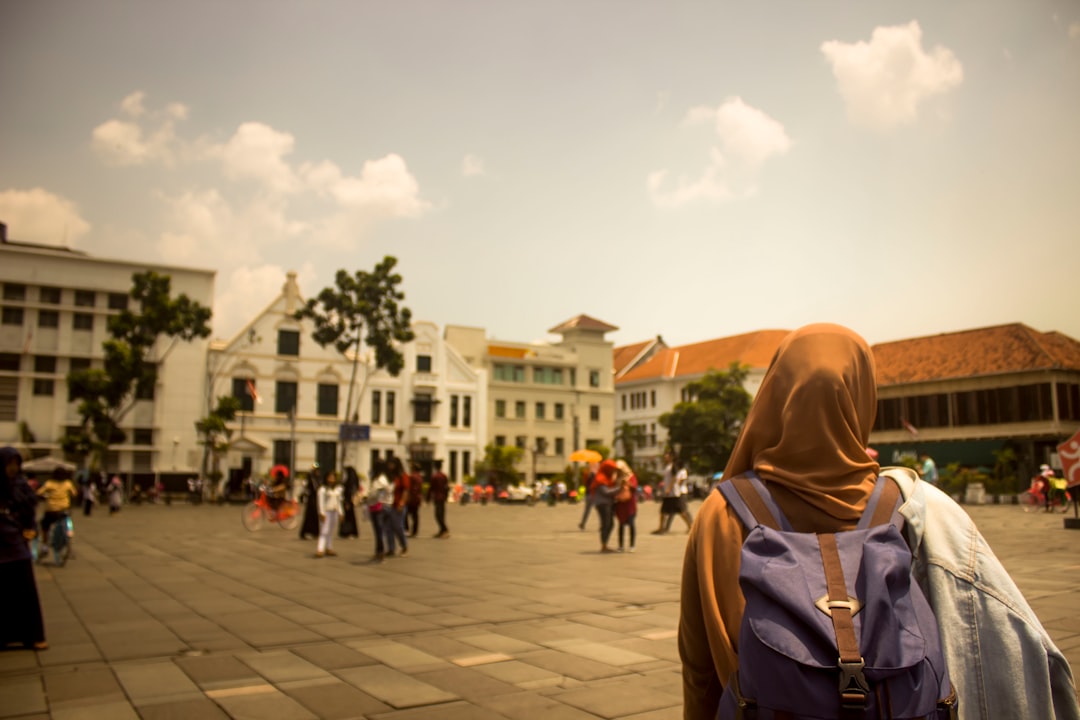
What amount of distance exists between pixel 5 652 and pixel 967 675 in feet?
24.4

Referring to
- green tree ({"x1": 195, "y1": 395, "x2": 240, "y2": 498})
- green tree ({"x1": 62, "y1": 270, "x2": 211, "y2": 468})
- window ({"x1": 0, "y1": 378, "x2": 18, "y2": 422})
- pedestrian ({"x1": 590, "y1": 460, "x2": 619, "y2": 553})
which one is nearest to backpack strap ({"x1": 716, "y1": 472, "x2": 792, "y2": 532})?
pedestrian ({"x1": 590, "y1": 460, "x2": 619, "y2": 553})

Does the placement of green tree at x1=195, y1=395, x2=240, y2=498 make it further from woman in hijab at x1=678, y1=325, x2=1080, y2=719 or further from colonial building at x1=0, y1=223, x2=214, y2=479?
woman in hijab at x1=678, y1=325, x2=1080, y2=719

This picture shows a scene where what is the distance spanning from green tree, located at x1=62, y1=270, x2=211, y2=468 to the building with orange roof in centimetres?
3919

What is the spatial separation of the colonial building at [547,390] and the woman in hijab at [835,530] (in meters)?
61.8

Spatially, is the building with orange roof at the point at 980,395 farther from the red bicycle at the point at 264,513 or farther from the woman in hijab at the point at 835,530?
the woman in hijab at the point at 835,530

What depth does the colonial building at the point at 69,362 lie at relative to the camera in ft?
162

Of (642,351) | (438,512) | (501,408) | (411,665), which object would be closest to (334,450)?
(501,408)

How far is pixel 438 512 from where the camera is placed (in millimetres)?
19844

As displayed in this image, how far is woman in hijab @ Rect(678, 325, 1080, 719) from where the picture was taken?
1.88 meters

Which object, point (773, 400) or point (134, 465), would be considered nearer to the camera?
point (773, 400)

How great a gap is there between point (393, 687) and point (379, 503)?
29.8 feet

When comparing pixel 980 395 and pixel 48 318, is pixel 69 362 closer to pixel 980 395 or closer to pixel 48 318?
pixel 48 318

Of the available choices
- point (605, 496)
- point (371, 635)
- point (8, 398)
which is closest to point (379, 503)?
point (605, 496)

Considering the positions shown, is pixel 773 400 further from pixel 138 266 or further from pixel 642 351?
pixel 642 351
